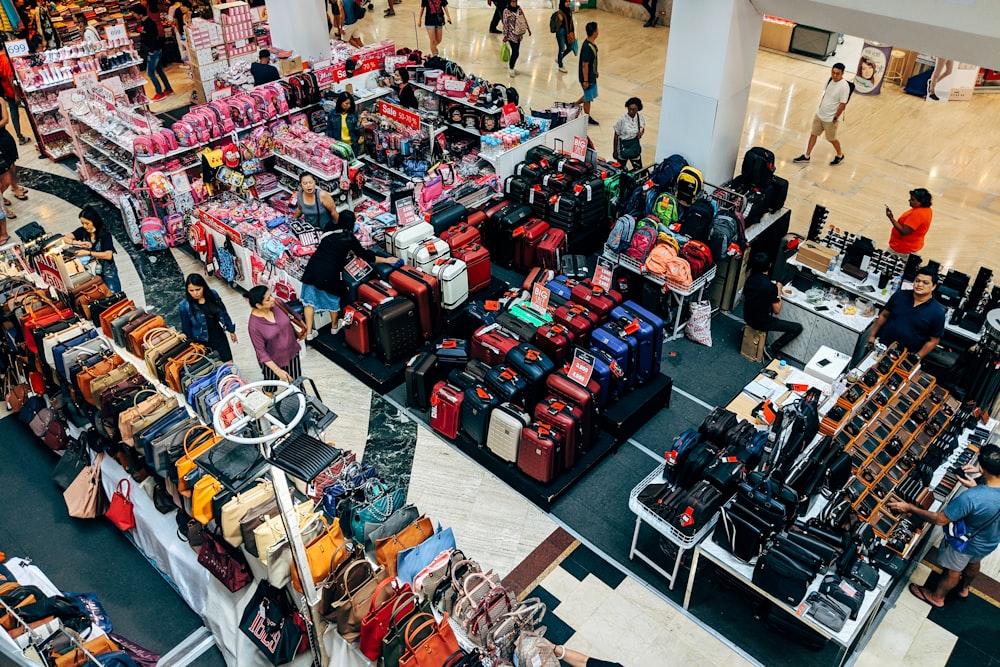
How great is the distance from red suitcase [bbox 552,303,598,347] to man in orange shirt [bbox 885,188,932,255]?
3621mm

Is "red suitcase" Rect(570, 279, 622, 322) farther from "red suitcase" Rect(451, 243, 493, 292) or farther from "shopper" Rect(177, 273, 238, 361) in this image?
"shopper" Rect(177, 273, 238, 361)

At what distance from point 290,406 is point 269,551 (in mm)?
1168

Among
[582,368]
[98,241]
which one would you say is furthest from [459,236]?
[98,241]

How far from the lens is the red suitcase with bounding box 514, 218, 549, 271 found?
32.4 feet

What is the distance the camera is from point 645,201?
32.1ft

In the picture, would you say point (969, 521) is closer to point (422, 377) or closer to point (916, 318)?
point (916, 318)

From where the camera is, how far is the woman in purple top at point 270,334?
6797mm

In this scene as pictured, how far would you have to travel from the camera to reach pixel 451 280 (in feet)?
28.8

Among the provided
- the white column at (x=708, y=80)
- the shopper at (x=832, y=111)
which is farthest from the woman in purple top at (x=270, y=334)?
the shopper at (x=832, y=111)

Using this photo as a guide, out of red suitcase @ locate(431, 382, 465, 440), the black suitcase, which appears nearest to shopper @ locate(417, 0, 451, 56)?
the black suitcase

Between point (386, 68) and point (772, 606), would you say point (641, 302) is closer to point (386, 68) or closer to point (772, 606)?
point (772, 606)

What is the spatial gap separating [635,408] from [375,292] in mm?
3034

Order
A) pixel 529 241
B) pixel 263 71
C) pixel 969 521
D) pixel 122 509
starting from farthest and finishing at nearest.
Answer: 1. pixel 263 71
2. pixel 529 241
3. pixel 122 509
4. pixel 969 521

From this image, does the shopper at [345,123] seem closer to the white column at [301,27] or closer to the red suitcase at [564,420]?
the white column at [301,27]
